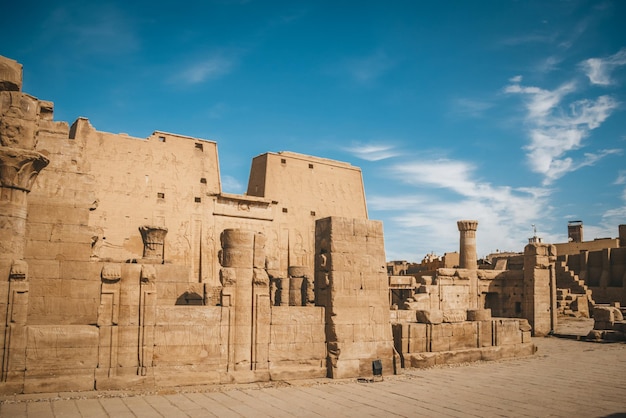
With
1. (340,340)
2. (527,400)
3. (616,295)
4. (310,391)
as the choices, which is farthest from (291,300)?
(616,295)

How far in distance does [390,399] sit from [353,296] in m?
2.95

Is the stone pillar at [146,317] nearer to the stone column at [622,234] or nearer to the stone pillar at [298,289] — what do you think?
the stone pillar at [298,289]

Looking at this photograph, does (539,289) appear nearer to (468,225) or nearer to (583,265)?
(468,225)

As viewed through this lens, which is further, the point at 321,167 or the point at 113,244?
the point at 321,167

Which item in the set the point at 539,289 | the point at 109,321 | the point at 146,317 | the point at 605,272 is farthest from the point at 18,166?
the point at 605,272

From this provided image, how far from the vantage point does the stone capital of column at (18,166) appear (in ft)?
29.8

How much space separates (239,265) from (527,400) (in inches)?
231

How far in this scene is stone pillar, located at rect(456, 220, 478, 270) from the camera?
26.7 meters

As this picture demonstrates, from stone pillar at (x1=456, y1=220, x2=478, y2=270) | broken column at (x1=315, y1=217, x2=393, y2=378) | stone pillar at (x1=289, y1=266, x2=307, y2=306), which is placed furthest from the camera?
stone pillar at (x1=456, y1=220, x2=478, y2=270)

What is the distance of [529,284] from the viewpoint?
22.6m

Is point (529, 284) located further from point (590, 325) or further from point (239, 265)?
point (239, 265)

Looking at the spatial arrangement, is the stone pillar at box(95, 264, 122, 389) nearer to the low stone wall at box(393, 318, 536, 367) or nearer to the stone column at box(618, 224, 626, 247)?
the low stone wall at box(393, 318, 536, 367)

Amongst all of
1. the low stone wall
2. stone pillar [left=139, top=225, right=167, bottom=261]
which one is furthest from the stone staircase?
stone pillar [left=139, top=225, right=167, bottom=261]

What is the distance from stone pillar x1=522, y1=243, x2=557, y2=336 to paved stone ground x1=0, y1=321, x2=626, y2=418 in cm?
981
